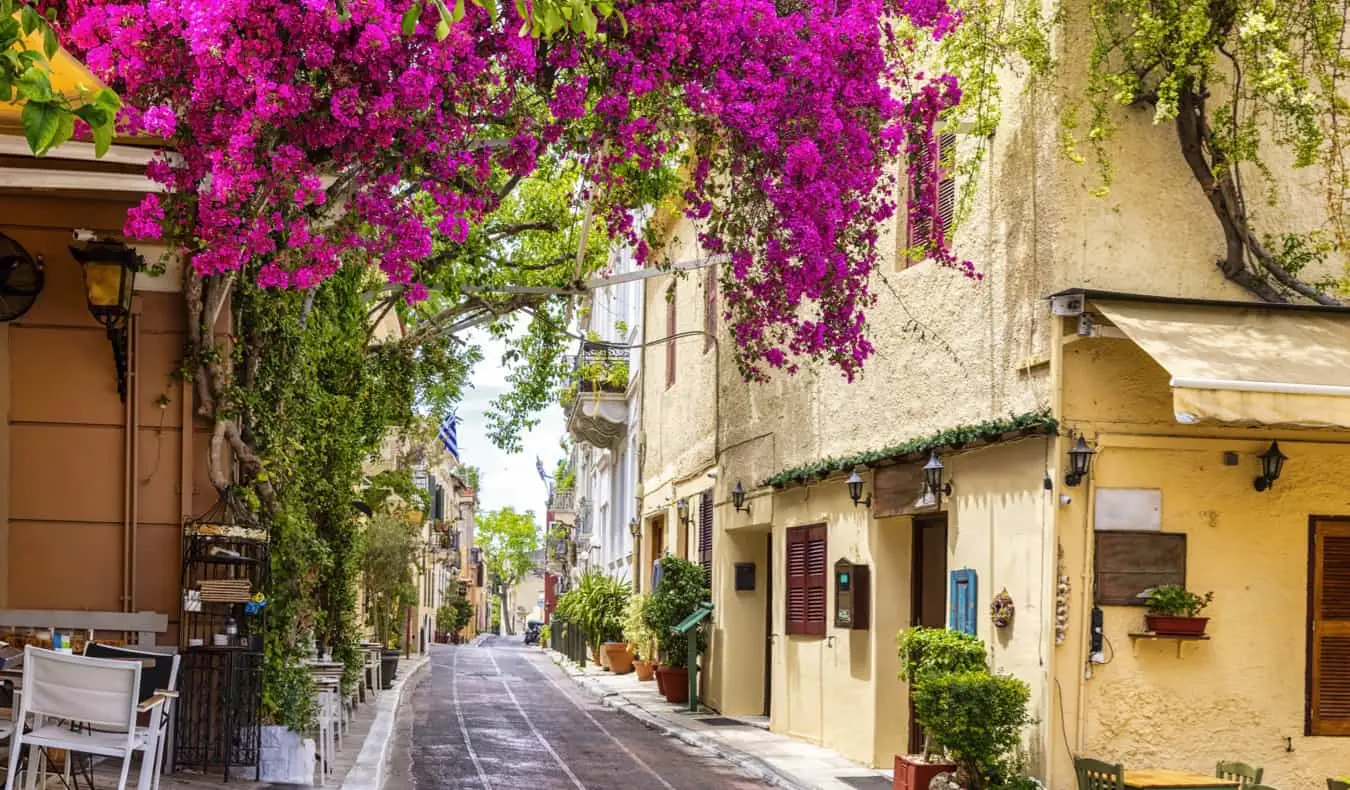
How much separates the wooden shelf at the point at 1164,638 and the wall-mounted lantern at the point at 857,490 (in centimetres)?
450

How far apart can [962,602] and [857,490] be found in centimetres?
249

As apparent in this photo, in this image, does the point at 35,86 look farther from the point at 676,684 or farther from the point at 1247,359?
the point at 676,684

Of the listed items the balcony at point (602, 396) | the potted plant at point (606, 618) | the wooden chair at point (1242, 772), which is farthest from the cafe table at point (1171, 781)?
the balcony at point (602, 396)

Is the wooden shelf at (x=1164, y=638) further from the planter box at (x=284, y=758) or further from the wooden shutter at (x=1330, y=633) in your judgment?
the planter box at (x=284, y=758)

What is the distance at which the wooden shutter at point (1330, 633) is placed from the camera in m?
11.7

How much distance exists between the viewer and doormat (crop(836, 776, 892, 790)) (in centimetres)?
1378

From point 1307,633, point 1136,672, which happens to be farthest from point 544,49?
point 1307,633

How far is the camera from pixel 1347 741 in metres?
11.7

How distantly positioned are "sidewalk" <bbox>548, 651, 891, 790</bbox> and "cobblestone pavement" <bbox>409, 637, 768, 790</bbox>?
0.88 ft

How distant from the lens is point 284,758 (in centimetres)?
1170

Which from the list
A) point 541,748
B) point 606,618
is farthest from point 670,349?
point 541,748

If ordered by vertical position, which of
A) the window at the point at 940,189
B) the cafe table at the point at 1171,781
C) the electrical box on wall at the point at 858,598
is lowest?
the cafe table at the point at 1171,781

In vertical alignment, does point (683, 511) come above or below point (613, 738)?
above

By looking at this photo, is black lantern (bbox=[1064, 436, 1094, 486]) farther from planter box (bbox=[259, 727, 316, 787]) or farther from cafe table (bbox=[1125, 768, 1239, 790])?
planter box (bbox=[259, 727, 316, 787])
